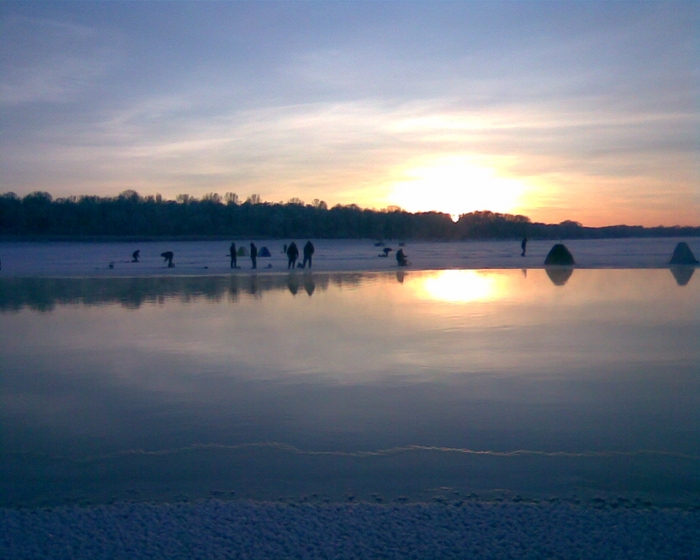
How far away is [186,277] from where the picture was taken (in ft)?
84.3

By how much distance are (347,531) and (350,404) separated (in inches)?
114

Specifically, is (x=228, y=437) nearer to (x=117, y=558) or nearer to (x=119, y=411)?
(x=119, y=411)

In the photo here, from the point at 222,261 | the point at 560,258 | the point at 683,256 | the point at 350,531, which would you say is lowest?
the point at 350,531

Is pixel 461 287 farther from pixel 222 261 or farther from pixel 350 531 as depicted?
pixel 222 261

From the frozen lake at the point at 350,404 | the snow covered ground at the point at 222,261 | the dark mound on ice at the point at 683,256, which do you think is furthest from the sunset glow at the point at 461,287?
the dark mound on ice at the point at 683,256

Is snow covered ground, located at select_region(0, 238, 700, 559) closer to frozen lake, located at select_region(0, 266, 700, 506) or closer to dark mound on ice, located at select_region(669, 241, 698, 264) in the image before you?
frozen lake, located at select_region(0, 266, 700, 506)

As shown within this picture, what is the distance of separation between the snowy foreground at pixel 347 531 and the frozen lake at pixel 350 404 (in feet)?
0.96

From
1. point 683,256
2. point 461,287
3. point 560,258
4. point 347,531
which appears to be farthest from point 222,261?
point 347,531

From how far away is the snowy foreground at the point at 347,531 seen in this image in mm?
3617

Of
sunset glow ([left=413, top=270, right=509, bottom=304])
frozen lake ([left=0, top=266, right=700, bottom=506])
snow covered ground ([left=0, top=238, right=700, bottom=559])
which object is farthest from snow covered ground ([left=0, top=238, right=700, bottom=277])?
snow covered ground ([left=0, top=238, right=700, bottom=559])

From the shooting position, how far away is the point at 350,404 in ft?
22.2

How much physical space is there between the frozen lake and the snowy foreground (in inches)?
11.6

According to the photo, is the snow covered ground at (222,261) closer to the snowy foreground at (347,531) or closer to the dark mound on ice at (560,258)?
the dark mound on ice at (560,258)

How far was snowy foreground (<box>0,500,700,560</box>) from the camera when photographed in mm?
3617
